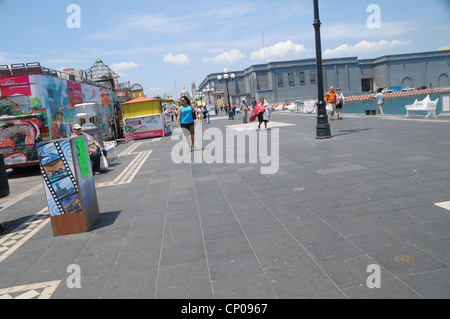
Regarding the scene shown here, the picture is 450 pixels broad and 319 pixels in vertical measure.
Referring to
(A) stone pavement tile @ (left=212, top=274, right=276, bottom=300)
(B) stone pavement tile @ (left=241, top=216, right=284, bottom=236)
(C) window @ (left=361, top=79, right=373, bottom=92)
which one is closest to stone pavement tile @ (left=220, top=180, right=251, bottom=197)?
(B) stone pavement tile @ (left=241, top=216, right=284, bottom=236)

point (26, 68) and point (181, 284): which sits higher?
point (26, 68)

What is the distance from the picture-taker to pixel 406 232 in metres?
3.74

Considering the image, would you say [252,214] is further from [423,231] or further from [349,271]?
[423,231]

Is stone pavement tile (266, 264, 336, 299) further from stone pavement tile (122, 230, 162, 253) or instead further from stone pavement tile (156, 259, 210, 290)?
stone pavement tile (122, 230, 162, 253)

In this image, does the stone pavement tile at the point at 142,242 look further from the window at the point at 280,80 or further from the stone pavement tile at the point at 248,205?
the window at the point at 280,80

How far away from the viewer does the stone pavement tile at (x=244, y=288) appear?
9.18 ft

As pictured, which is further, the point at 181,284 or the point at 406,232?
the point at 406,232

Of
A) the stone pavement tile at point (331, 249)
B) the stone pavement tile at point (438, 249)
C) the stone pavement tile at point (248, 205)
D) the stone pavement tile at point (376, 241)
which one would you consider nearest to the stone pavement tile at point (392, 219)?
the stone pavement tile at point (376, 241)

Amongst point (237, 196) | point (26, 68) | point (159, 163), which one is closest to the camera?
point (237, 196)

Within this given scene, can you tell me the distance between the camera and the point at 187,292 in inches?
115

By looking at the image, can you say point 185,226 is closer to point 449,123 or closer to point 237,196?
point 237,196

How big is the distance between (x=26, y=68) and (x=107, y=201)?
333 inches

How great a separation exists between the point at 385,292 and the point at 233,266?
4.42 ft
